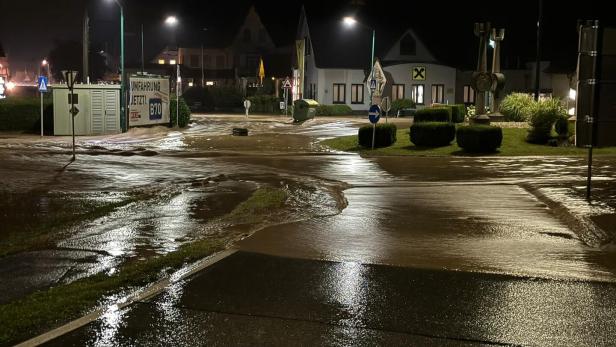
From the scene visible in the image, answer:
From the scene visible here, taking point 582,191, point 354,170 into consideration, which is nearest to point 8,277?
point 582,191

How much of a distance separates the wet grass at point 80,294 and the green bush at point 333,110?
47.5 metres

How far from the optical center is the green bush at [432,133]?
1077 inches

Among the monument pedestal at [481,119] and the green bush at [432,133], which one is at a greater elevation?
the monument pedestal at [481,119]

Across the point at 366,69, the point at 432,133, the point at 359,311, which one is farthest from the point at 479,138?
the point at 366,69

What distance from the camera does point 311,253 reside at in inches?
377

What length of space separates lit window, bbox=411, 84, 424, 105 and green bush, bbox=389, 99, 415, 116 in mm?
5696

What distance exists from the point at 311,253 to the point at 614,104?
6.93 m

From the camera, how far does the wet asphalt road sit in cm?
609

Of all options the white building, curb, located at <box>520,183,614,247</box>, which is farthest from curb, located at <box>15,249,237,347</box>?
the white building

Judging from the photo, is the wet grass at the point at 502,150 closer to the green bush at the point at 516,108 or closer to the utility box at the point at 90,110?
the green bush at the point at 516,108

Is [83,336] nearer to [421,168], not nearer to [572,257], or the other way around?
[572,257]

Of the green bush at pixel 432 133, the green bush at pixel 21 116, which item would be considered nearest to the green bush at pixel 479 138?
the green bush at pixel 432 133

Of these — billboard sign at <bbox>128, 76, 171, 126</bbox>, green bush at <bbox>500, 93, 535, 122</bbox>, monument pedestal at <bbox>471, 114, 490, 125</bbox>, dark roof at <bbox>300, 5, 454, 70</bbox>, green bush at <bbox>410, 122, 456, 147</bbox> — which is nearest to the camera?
green bush at <bbox>410, 122, 456, 147</bbox>

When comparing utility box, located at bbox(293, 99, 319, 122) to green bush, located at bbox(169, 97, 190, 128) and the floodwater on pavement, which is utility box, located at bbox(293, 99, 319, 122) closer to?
green bush, located at bbox(169, 97, 190, 128)
